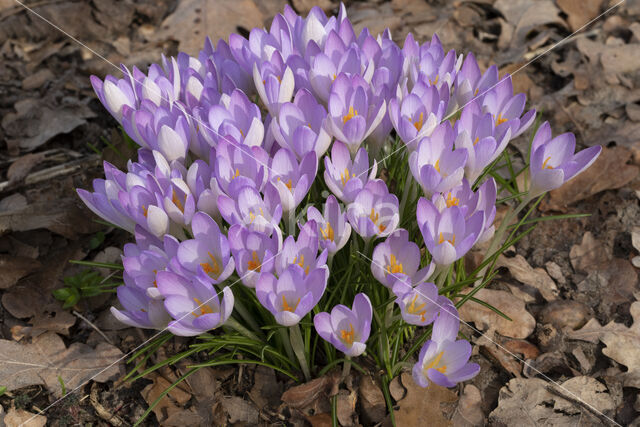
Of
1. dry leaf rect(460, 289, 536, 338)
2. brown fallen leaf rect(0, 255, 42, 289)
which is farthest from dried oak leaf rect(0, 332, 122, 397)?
dry leaf rect(460, 289, 536, 338)

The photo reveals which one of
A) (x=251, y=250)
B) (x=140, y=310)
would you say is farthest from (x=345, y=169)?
(x=140, y=310)

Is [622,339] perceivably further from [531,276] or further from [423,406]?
[423,406]

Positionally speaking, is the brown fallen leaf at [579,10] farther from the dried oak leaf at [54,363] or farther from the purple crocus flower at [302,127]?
the dried oak leaf at [54,363]

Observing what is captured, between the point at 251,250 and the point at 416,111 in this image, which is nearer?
the point at 251,250

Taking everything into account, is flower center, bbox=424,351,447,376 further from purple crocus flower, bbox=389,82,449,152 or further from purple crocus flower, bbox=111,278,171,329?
purple crocus flower, bbox=111,278,171,329

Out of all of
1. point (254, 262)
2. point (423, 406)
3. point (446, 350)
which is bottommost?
point (423, 406)

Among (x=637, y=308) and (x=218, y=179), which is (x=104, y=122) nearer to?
(x=218, y=179)
